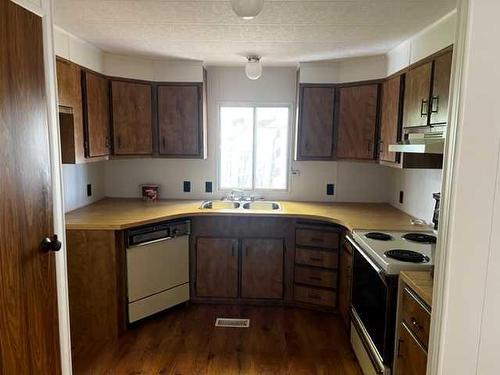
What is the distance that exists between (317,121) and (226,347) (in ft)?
6.82

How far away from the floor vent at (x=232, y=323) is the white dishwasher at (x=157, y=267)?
42 cm

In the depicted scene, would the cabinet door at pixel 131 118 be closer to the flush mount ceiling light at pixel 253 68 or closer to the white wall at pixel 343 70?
the flush mount ceiling light at pixel 253 68

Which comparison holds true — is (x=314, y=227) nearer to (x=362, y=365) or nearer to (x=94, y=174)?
(x=362, y=365)

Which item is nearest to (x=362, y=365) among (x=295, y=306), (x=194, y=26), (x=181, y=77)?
(x=295, y=306)

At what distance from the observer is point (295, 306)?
3314 millimetres

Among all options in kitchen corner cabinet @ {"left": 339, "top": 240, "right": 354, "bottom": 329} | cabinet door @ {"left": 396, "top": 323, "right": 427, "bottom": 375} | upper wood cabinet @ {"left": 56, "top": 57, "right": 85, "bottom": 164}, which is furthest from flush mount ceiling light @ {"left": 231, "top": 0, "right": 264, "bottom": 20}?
kitchen corner cabinet @ {"left": 339, "top": 240, "right": 354, "bottom": 329}

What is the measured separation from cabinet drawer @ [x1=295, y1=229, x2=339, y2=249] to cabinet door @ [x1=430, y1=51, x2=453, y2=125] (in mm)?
1297

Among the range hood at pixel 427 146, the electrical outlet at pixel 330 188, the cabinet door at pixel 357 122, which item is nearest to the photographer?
the range hood at pixel 427 146

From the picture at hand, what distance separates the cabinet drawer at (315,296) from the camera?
3127 mm

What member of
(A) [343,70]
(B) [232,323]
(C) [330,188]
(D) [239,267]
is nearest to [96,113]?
(D) [239,267]

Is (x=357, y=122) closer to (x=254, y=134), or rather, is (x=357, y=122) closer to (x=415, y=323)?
(x=254, y=134)

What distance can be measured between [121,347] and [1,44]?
217 centimetres

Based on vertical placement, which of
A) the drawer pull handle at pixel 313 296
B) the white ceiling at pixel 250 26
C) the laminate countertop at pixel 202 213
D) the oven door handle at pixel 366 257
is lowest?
the drawer pull handle at pixel 313 296

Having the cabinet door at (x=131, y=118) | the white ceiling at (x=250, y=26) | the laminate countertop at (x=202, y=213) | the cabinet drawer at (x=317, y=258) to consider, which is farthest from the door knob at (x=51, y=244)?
the cabinet drawer at (x=317, y=258)
